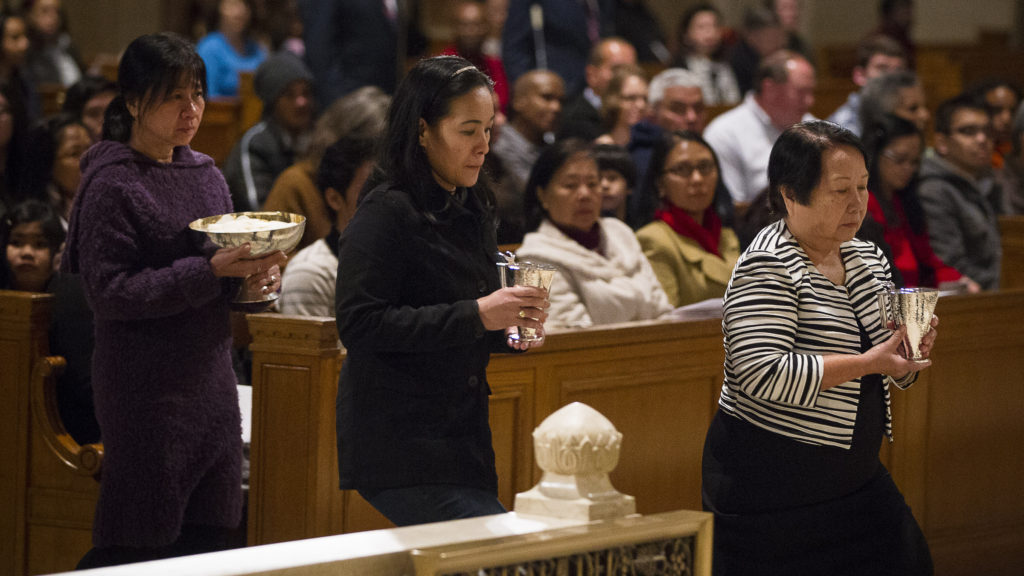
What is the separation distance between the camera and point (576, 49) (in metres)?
7.56

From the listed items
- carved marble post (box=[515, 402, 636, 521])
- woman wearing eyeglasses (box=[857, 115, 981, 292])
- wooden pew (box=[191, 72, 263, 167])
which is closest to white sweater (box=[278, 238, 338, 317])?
carved marble post (box=[515, 402, 636, 521])

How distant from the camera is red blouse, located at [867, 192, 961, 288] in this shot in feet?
16.6

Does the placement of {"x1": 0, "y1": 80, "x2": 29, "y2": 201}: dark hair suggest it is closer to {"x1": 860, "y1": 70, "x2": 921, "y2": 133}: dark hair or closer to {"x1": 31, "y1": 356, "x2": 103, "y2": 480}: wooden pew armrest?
{"x1": 31, "y1": 356, "x2": 103, "y2": 480}: wooden pew armrest

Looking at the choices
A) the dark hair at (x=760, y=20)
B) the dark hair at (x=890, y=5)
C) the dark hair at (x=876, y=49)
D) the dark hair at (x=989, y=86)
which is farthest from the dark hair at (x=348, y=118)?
the dark hair at (x=890, y=5)

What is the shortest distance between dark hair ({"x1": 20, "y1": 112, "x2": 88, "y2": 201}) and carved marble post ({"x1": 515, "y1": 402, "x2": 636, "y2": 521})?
10.2 ft

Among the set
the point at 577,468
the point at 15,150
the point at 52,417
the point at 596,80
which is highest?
the point at 596,80

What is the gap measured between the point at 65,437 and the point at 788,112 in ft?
14.0

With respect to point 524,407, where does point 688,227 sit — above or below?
above

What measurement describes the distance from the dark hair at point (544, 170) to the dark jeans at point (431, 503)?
7.13ft

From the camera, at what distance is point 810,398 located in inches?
96.1

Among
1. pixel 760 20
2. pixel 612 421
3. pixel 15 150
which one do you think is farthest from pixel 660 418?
pixel 760 20

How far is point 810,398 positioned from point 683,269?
223 cm

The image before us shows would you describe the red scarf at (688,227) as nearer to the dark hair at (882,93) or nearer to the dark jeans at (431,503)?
the dark hair at (882,93)

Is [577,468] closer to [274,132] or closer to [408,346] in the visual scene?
[408,346]
